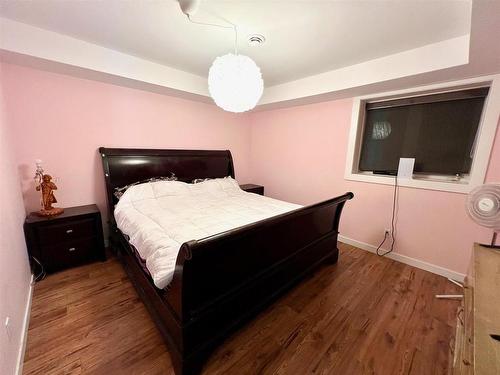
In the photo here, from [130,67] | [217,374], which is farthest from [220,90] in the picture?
[217,374]

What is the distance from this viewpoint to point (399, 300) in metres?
1.95

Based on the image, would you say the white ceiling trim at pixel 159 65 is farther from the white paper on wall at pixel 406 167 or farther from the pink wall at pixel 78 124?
the white paper on wall at pixel 406 167

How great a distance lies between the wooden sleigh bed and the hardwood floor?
149mm

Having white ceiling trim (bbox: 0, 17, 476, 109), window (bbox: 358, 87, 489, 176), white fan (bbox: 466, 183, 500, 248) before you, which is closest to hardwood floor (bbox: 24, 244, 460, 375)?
white fan (bbox: 466, 183, 500, 248)

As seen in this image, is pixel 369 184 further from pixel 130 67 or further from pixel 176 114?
pixel 130 67

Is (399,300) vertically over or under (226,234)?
under

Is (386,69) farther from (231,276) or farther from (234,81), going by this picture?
(231,276)

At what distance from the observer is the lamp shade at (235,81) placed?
1.59 m

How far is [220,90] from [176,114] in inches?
69.9

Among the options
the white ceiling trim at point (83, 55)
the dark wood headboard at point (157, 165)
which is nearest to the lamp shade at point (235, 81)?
the white ceiling trim at point (83, 55)

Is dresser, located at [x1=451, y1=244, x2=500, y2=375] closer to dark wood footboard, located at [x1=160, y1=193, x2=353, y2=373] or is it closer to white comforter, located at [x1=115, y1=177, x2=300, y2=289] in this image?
dark wood footboard, located at [x1=160, y1=193, x2=353, y2=373]

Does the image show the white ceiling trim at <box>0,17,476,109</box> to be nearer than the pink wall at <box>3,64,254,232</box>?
Yes

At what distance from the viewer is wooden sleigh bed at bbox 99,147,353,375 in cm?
120

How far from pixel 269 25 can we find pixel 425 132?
2.14 m
